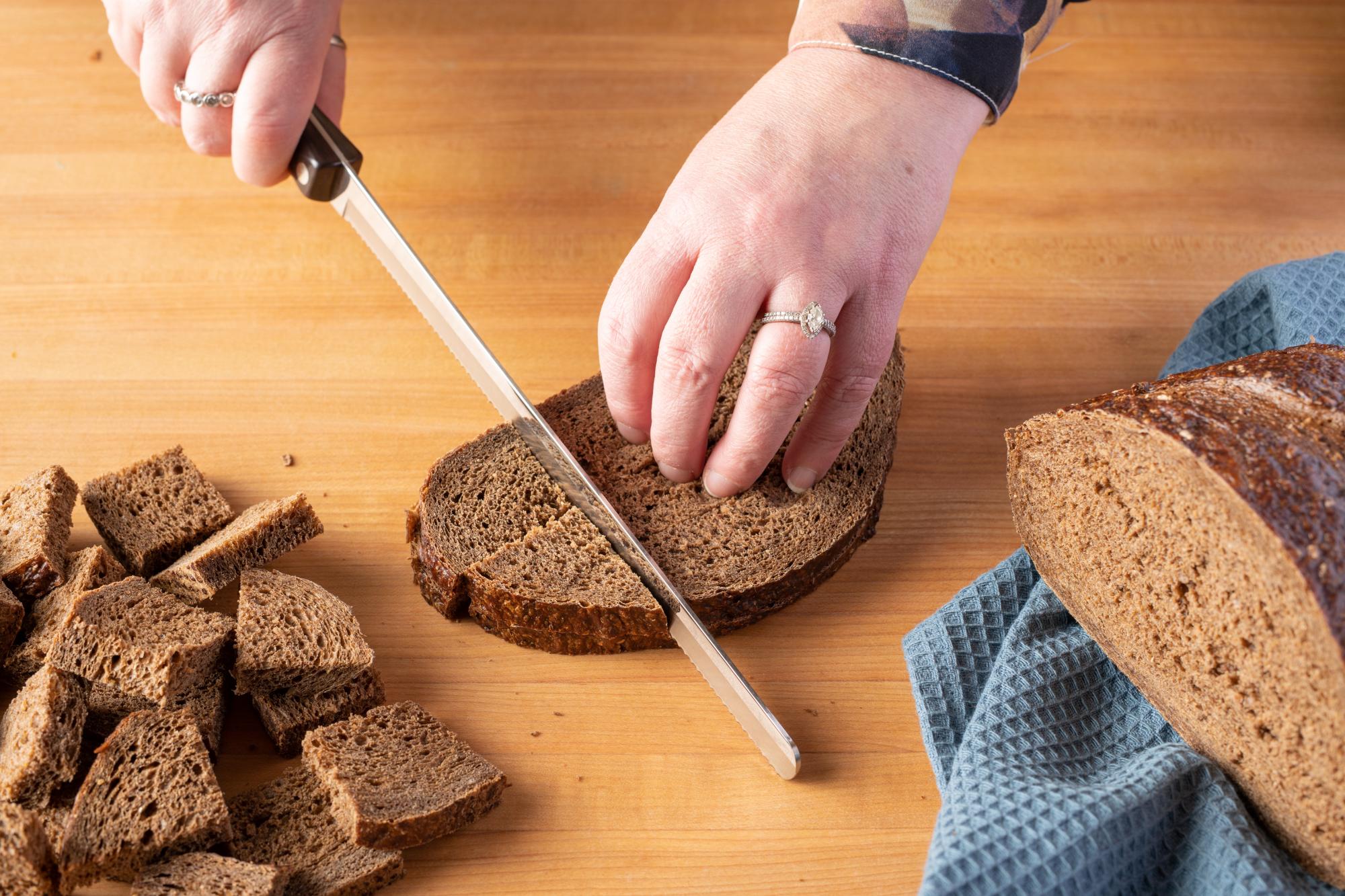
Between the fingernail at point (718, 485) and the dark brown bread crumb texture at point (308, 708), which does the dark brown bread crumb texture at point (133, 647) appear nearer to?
the dark brown bread crumb texture at point (308, 708)

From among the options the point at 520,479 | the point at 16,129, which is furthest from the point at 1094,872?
the point at 16,129

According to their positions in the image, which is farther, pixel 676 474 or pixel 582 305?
pixel 582 305

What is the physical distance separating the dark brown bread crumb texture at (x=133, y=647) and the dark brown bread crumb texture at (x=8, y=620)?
146 mm

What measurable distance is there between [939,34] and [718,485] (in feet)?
3.35

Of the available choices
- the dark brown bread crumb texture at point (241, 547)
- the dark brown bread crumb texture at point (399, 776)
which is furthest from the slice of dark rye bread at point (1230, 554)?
the dark brown bread crumb texture at point (241, 547)

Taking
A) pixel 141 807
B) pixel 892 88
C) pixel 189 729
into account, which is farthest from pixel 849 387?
pixel 141 807

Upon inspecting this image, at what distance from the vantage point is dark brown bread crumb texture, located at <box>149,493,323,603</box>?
7.27 ft

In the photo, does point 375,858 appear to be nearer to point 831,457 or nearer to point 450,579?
point 450,579

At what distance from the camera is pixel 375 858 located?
1.91 metres

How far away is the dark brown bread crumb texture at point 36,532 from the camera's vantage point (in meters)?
2.15

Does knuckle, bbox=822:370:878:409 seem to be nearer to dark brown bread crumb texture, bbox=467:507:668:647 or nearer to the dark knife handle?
dark brown bread crumb texture, bbox=467:507:668:647

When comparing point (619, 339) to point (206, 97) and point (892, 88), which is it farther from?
point (206, 97)

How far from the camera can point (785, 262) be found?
2131 mm

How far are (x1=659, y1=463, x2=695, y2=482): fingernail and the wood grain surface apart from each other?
35 cm
